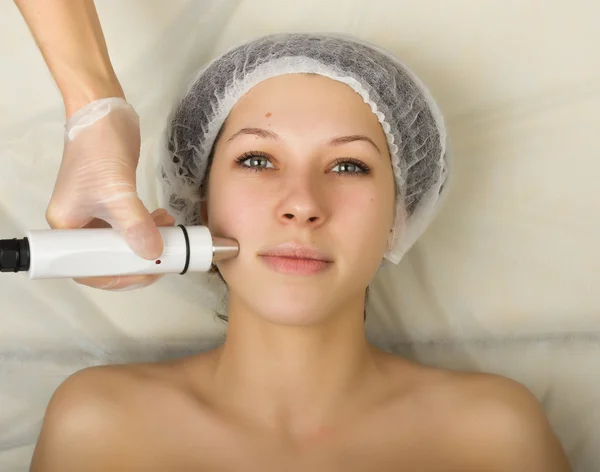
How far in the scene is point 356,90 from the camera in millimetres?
1460

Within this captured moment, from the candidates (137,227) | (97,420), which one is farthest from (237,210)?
(97,420)

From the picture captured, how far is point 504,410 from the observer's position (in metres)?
1.55

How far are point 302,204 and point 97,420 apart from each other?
53 centimetres

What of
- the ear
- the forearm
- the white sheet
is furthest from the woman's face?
the white sheet

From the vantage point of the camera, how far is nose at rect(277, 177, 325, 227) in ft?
4.33

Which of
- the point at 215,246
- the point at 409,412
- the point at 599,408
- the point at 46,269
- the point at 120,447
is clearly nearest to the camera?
the point at 46,269

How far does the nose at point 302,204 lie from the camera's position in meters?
1.32

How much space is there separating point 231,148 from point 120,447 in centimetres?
56

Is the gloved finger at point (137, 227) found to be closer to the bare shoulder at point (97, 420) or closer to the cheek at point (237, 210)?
the cheek at point (237, 210)

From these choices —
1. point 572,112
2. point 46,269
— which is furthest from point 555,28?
point 46,269

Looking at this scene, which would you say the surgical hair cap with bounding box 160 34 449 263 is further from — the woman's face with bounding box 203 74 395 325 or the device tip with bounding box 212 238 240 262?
the device tip with bounding box 212 238 240 262

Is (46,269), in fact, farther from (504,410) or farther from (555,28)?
(555,28)

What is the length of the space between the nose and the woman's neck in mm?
238

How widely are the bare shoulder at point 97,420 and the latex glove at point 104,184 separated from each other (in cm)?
25
